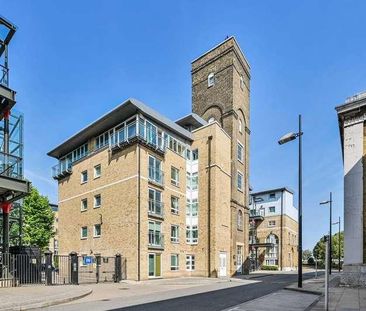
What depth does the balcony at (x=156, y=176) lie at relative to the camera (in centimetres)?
2950

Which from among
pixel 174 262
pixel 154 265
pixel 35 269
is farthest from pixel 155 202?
pixel 35 269

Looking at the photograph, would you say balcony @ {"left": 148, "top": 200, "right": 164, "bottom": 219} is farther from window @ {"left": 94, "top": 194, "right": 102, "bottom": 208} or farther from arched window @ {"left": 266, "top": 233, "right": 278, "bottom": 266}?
arched window @ {"left": 266, "top": 233, "right": 278, "bottom": 266}

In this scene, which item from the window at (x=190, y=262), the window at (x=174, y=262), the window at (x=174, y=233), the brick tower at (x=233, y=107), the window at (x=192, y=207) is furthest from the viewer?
the brick tower at (x=233, y=107)

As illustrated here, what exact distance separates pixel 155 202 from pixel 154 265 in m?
4.68

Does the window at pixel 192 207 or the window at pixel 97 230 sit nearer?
the window at pixel 97 230

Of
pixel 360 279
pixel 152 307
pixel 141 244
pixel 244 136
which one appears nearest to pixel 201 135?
pixel 244 136

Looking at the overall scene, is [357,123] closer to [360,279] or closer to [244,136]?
[360,279]

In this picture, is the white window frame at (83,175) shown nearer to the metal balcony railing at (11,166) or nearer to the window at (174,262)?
the window at (174,262)

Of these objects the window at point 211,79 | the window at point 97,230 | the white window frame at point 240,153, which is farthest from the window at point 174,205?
the window at point 211,79

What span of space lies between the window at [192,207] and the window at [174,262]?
166 inches

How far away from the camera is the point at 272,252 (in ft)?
199

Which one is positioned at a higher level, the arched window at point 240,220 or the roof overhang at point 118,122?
the roof overhang at point 118,122

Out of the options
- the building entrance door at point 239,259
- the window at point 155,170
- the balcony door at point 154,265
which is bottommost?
the building entrance door at point 239,259

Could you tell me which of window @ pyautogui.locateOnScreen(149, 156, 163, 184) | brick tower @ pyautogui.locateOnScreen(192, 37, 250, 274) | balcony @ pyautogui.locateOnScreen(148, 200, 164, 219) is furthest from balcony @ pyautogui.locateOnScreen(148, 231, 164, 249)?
brick tower @ pyautogui.locateOnScreen(192, 37, 250, 274)
